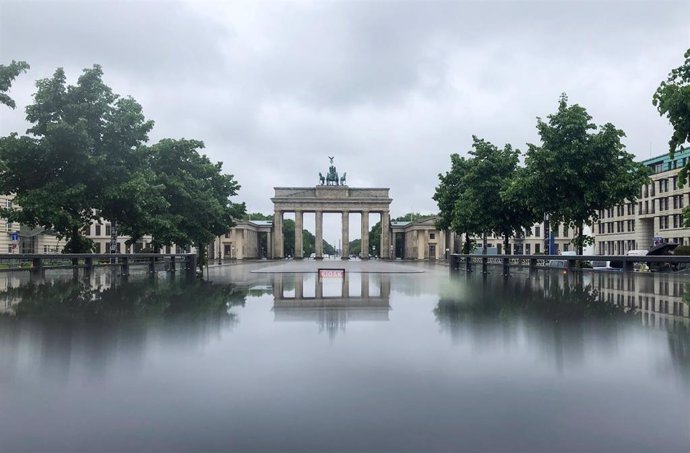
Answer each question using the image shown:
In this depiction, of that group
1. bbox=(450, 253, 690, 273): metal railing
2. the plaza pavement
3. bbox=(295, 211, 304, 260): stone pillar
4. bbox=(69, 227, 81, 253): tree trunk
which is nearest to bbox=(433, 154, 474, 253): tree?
the plaza pavement

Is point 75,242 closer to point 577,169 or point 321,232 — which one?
point 577,169

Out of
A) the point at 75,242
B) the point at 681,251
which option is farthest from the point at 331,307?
the point at 681,251

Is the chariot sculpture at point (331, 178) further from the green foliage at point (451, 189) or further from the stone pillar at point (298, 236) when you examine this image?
the green foliage at point (451, 189)

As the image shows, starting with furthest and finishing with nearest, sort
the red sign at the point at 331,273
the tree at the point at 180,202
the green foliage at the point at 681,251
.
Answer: the green foliage at the point at 681,251 < the tree at the point at 180,202 < the red sign at the point at 331,273

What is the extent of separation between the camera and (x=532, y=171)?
28.7m

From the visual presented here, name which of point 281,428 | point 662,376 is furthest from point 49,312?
point 662,376

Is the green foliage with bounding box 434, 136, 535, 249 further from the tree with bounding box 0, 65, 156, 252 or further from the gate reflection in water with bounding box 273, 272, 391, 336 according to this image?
the gate reflection in water with bounding box 273, 272, 391, 336

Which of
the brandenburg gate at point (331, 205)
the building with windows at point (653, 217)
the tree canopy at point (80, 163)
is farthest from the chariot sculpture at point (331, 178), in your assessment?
the tree canopy at point (80, 163)

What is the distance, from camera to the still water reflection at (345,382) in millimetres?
3939

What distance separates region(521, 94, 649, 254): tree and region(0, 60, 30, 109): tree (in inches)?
903

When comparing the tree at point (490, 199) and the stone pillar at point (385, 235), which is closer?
the tree at point (490, 199)

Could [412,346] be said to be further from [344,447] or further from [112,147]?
[112,147]

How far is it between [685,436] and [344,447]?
2.42m

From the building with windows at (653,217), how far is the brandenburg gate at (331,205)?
3779cm
